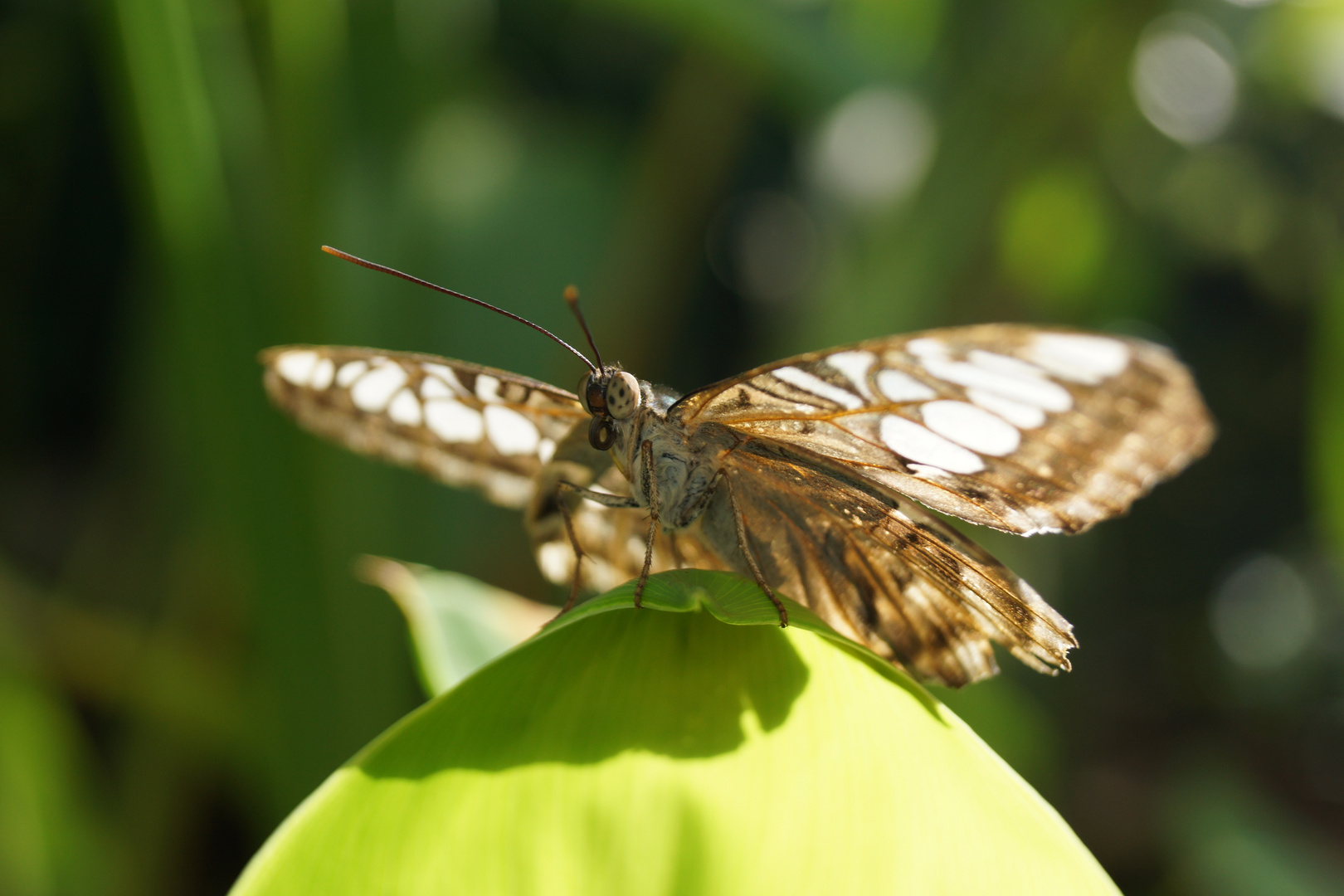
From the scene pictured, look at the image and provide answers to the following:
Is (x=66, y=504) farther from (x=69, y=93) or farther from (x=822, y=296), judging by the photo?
(x=822, y=296)

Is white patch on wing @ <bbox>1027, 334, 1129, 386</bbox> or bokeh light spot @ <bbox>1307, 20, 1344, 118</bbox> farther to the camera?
bokeh light spot @ <bbox>1307, 20, 1344, 118</bbox>

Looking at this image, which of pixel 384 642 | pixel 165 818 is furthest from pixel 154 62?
pixel 165 818

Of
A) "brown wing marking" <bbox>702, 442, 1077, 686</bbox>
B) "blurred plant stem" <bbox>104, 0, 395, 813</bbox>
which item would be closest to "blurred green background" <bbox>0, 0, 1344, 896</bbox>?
"blurred plant stem" <bbox>104, 0, 395, 813</bbox>

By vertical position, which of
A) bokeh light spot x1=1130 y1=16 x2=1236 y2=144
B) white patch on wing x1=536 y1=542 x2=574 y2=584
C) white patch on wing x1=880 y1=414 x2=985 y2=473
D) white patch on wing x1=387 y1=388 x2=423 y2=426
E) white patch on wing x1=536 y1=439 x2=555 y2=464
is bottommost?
white patch on wing x1=536 y1=542 x2=574 y2=584

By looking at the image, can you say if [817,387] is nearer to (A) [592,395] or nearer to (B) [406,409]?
(A) [592,395]

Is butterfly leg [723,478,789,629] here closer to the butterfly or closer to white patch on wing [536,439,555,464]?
the butterfly

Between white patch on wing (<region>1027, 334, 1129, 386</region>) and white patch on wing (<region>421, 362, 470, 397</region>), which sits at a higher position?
white patch on wing (<region>1027, 334, 1129, 386</region>)
